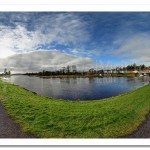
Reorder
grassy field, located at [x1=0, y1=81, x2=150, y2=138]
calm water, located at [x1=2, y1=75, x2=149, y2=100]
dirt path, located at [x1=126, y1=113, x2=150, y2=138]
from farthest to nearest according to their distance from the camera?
calm water, located at [x1=2, y1=75, x2=149, y2=100] → grassy field, located at [x1=0, y1=81, x2=150, y2=138] → dirt path, located at [x1=126, y1=113, x2=150, y2=138]

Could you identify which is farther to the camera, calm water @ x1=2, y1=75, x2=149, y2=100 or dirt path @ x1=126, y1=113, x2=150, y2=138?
calm water @ x1=2, y1=75, x2=149, y2=100

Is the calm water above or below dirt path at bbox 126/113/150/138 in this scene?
above

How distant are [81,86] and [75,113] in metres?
0.91

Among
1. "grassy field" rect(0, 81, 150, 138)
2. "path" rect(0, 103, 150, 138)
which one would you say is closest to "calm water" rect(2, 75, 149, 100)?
"grassy field" rect(0, 81, 150, 138)

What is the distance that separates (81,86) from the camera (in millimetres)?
9523

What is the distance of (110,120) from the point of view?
880cm

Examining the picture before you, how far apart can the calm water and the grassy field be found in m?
0.17

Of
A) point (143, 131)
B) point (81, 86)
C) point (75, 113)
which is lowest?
point (143, 131)

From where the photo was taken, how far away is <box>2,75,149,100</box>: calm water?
31.0ft

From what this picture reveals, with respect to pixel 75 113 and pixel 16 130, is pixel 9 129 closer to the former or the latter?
pixel 16 130

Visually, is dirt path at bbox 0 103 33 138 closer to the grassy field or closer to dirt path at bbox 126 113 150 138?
the grassy field

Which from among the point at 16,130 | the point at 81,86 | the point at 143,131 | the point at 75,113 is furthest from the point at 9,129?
the point at 143,131
